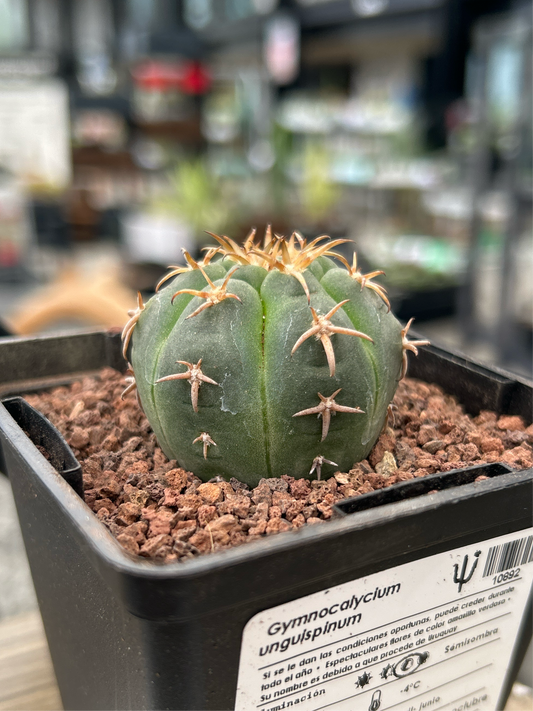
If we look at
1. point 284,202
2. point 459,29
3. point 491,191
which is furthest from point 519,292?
point 459,29

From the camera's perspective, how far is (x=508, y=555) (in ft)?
1.53

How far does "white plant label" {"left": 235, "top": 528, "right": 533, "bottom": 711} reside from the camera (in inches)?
15.5

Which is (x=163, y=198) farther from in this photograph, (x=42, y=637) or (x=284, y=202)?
(x=42, y=637)

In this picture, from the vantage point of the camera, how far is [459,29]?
14.0 feet

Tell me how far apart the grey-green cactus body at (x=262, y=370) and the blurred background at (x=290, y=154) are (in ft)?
1.30

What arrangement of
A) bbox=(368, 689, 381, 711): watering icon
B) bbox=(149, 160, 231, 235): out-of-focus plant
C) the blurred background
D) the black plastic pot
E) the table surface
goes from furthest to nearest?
bbox=(149, 160, 231, 235): out-of-focus plant < the blurred background < the table surface < bbox=(368, 689, 381, 711): watering icon < the black plastic pot

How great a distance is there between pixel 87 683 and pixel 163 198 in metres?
3.30

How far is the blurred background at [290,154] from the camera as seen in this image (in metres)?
2.38

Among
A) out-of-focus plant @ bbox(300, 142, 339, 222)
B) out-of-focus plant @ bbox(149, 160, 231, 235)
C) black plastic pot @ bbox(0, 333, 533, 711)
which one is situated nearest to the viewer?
black plastic pot @ bbox(0, 333, 533, 711)

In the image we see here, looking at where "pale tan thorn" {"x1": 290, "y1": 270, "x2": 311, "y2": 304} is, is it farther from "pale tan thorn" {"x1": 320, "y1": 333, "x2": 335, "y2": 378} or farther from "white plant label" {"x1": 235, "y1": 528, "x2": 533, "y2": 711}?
"white plant label" {"x1": 235, "y1": 528, "x2": 533, "y2": 711}

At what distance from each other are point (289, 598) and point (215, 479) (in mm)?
146

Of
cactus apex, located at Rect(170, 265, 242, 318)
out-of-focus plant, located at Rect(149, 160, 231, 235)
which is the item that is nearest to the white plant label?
cactus apex, located at Rect(170, 265, 242, 318)

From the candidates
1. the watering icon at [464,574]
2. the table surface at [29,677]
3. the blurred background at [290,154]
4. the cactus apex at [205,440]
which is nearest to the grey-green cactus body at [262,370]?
the cactus apex at [205,440]

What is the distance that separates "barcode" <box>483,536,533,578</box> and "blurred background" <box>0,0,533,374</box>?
16.6 inches
